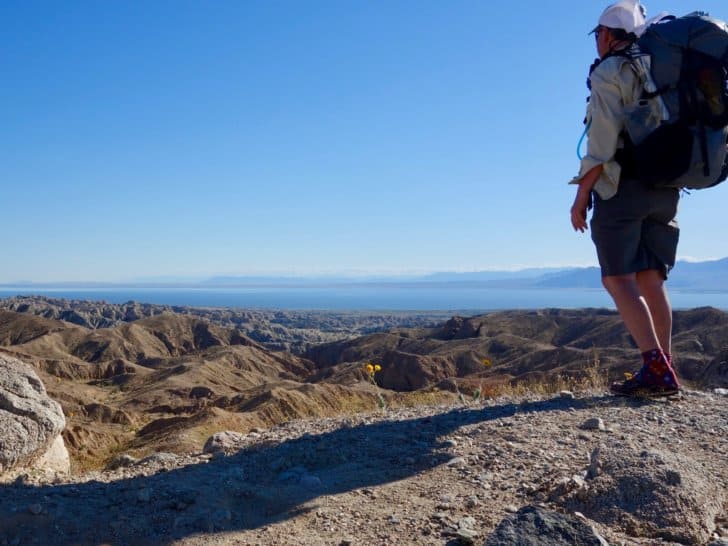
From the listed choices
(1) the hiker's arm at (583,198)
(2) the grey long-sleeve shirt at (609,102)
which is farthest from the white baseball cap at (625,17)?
(1) the hiker's arm at (583,198)

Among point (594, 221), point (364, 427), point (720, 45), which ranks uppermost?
point (720, 45)

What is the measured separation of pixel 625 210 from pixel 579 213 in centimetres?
25

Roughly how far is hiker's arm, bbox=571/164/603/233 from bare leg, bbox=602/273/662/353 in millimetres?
382

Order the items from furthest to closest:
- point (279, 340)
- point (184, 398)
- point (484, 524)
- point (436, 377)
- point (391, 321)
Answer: point (391, 321) < point (279, 340) < point (436, 377) < point (184, 398) < point (484, 524)

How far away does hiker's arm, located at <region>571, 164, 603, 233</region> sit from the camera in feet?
12.2

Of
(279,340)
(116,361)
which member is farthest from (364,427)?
(279,340)

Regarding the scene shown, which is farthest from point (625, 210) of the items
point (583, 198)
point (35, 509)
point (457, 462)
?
point (35, 509)

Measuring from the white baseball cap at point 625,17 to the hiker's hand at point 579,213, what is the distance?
99 cm

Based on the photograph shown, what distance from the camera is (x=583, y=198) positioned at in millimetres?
3777

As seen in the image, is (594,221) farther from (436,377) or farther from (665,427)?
(436,377)

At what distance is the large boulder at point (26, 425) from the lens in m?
3.90

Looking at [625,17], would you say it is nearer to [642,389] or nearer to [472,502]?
[642,389]

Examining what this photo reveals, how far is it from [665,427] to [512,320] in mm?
60225

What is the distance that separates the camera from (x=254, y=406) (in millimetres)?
29234
